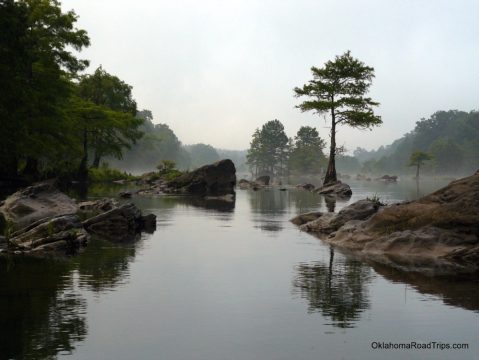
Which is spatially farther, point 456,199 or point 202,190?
point 202,190

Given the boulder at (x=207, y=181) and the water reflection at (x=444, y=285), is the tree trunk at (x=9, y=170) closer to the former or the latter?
the boulder at (x=207, y=181)

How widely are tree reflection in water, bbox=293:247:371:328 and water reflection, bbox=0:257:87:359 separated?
3788mm

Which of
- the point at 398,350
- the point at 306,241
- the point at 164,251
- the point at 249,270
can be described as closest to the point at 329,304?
the point at 398,350

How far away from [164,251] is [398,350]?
8.56m

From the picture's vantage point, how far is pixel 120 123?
5350cm

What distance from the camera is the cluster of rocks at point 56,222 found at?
1401 centimetres

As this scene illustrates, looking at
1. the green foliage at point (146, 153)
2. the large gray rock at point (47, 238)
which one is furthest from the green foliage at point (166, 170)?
the green foliage at point (146, 153)

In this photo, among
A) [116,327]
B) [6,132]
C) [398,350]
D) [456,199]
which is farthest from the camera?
[6,132]

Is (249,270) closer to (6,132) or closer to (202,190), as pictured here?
(6,132)

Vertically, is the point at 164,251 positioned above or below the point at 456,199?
below

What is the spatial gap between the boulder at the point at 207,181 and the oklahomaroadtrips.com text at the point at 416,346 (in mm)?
41511

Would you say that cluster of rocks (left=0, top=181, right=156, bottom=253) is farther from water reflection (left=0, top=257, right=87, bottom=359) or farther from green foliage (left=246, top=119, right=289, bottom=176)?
green foliage (left=246, top=119, right=289, bottom=176)

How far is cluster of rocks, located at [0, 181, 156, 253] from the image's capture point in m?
14.0

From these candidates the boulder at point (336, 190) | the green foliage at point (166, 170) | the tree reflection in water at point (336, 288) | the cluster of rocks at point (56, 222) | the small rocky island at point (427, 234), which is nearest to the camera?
the tree reflection in water at point (336, 288)
